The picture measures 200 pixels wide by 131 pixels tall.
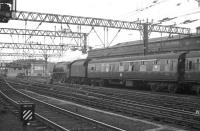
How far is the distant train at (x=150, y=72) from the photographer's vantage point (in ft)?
79.8

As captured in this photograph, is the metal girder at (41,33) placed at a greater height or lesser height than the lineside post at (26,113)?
greater

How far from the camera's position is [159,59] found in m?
27.4

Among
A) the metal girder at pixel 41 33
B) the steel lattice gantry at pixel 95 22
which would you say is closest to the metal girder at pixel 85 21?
the steel lattice gantry at pixel 95 22

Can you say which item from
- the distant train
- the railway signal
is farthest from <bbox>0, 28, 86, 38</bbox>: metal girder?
the railway signal

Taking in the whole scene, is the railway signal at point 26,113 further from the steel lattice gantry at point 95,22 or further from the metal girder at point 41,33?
the metal girder at point 41,33

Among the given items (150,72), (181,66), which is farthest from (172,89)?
(150,72)

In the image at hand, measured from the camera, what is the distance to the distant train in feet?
79.8

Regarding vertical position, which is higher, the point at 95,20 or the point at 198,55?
the point at 95,20

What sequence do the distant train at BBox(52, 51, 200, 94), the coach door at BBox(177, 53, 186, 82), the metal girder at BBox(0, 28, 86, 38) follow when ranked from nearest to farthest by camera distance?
the distant train at BBox(52, 51, 200, 94) < the coach door at BBox(177, 53, 186, 82) < the metal girder at BBox(0, 28, 86, 38)

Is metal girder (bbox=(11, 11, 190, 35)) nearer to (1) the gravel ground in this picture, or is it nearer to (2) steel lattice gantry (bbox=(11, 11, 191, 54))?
(2) steel lattice gantry (bbox=(11, 11, 191, 54))

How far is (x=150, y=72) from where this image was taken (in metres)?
28.2

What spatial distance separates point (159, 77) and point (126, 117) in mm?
12620

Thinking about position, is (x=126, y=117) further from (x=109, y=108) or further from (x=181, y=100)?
(x=181, y=100)

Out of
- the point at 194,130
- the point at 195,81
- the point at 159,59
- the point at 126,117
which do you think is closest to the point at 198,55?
the point at 195,81
